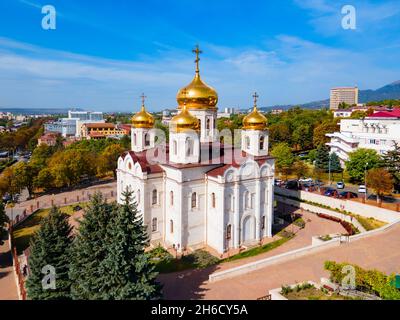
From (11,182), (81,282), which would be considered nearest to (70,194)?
(11,182)

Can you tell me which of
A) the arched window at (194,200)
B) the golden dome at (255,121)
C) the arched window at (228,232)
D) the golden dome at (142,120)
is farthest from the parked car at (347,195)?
the golden dome at (142,120)

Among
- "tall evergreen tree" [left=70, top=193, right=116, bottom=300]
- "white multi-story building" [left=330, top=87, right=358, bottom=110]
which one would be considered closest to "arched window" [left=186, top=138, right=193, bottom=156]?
"tall evergreen tree" [left=70, top=193, right=116, bottom=300]

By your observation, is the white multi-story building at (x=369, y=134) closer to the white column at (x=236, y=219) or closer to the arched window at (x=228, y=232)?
the white column at (x=236, y=219)

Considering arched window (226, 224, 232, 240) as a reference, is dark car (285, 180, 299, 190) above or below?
above

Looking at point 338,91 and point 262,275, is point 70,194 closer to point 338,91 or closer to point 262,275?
point 262,275

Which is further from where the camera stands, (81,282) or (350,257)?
(350,257)

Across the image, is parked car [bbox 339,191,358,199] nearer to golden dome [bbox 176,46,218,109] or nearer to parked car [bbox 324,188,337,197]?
parked car [bbox 324,188,337,197]
